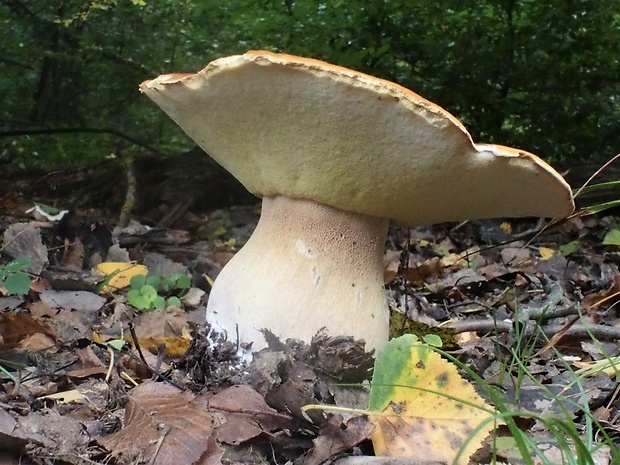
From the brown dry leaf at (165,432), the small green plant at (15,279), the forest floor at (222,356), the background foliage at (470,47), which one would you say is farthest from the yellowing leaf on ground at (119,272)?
the background foliage at (470,47)

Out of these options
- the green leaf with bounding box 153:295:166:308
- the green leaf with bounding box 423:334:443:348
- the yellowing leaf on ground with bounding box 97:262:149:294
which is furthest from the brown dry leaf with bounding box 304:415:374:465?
the yellowing leaf on ground with bounding box 97:262:149:294

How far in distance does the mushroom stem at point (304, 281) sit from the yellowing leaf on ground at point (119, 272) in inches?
47.2

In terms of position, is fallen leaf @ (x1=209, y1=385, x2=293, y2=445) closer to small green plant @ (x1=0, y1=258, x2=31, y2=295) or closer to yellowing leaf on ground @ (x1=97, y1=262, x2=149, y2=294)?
small green plant @ (x1=0, y1=258, x2=31, y2=295)

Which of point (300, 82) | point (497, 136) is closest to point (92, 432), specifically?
point (300, 82)

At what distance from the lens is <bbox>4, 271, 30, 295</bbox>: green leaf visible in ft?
7.30

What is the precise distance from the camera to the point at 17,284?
88.4 inches

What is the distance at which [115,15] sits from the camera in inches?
267

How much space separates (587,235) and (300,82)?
3.76 m

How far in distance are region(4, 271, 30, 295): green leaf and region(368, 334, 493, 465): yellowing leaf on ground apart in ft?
4.91

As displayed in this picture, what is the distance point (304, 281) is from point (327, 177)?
32 cm

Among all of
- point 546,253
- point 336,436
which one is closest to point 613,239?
point 546,253

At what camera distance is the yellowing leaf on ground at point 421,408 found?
49.8 inches

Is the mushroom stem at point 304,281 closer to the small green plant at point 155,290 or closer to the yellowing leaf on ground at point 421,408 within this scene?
the yellowing leaf on ground at point 421,408

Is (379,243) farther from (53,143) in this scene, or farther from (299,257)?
(53,143)
